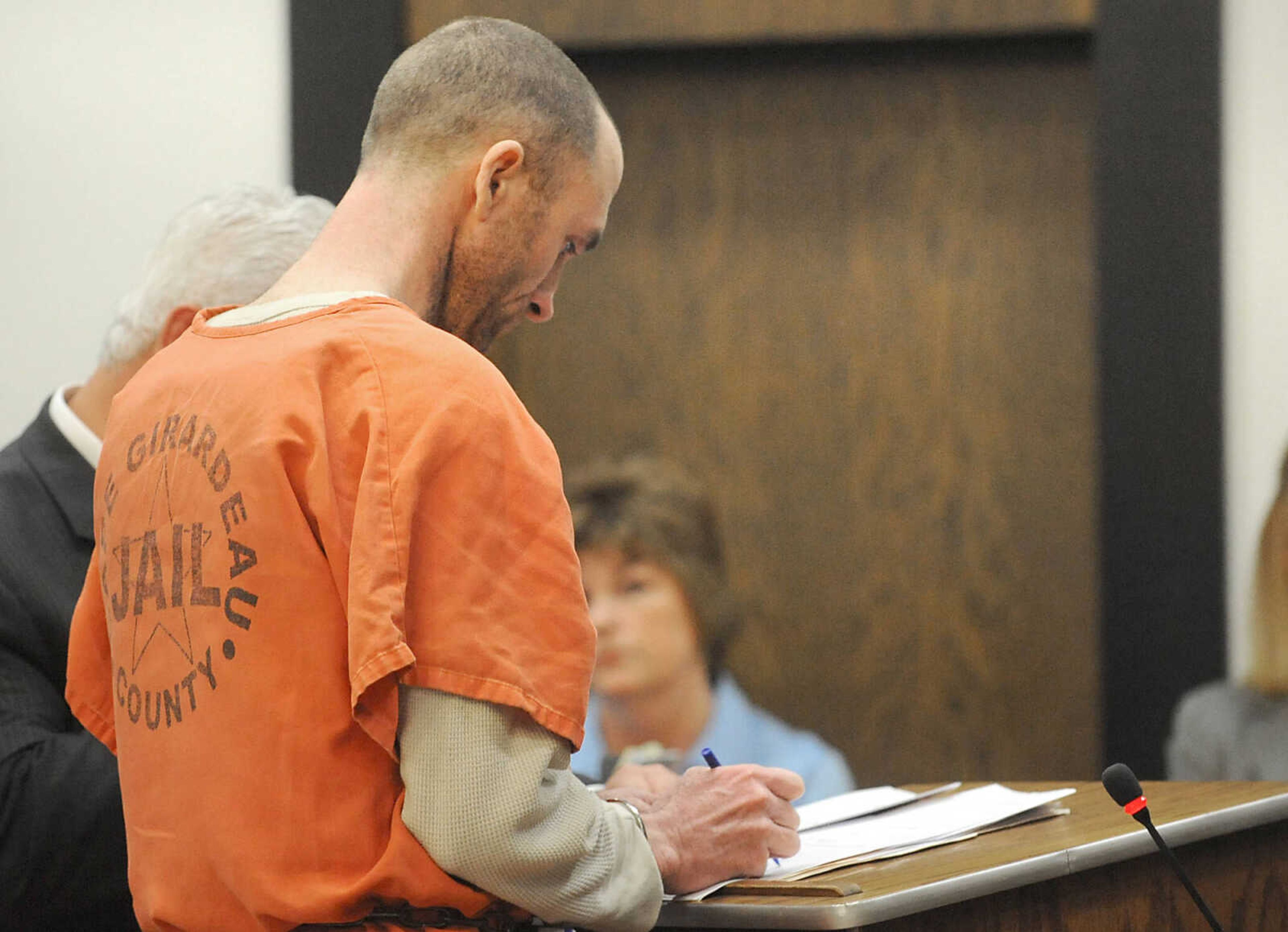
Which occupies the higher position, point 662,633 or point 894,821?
point 894,821

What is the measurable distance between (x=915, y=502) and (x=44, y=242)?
1724mm

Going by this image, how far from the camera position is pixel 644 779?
139 centimetres

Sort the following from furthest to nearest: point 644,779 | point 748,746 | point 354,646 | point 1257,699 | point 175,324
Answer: point 1257,699
point 748,746
point 175,324
point 644,779
point 354,646

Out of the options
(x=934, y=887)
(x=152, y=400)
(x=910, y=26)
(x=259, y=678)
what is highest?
(x=910, y=26)

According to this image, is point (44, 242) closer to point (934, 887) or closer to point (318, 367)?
point (318, 367)

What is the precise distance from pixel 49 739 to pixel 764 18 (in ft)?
6.46

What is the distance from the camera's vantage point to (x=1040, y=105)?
119 inches

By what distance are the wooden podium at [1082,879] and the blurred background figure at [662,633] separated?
0.95 meters

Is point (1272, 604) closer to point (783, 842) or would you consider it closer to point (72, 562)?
point (783, 842)

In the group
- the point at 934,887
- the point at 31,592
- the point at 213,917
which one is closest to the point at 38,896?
the point at 31,592

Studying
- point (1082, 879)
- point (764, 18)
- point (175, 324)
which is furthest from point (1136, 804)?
point (764, 18)

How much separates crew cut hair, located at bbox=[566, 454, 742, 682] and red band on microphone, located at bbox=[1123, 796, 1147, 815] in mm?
1413

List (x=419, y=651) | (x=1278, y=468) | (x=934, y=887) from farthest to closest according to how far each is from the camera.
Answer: (x=1278, y=468) → (x=934, y=887) → (x=419, y=651)

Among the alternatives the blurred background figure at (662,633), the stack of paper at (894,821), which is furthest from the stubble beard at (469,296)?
the blurred background figure at (662,633)
